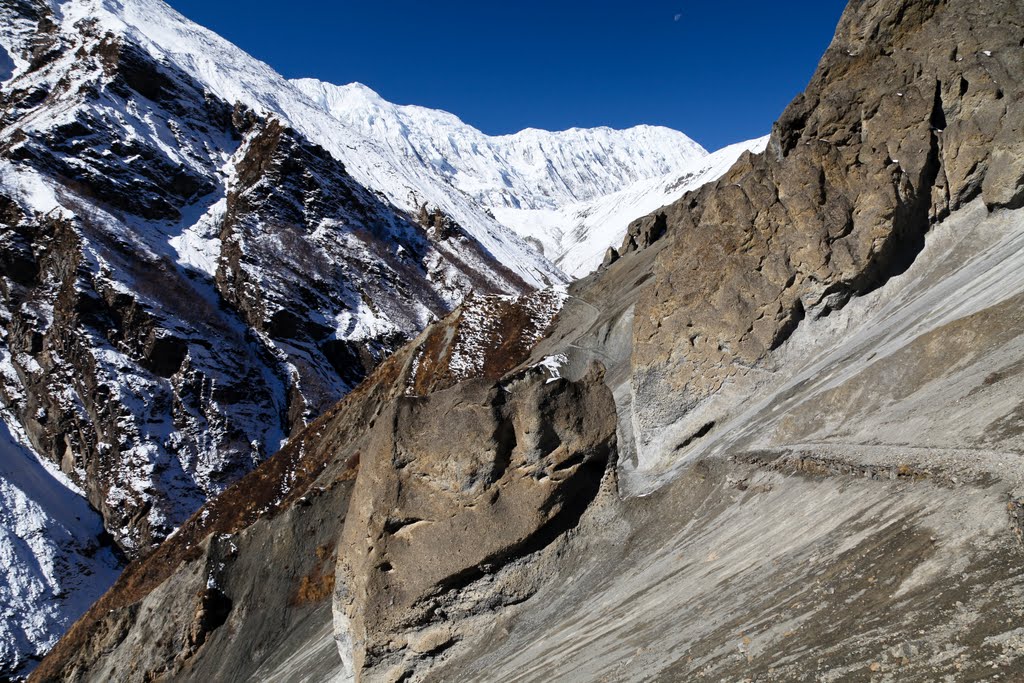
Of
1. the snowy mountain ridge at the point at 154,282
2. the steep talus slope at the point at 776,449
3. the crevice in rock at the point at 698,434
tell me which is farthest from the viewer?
the snowy mountain ridge at the point at 154,282

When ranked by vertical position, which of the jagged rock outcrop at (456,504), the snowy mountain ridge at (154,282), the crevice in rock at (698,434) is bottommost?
the crevice in rock at (698,434)

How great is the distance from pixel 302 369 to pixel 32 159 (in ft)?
125

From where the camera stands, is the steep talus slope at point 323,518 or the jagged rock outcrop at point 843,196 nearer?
the jagged rock outcrop at point 843,196

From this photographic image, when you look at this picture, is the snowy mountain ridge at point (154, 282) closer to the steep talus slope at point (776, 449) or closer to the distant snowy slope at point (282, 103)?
the distant snowy slope at point (282, 103)

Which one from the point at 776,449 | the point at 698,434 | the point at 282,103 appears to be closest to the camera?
the point at 776,449

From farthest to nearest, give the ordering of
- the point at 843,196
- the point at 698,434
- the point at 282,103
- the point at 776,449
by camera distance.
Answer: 1. the point at 282,103
2. the point at 698,434
3. the point at 843,196
4. the point at 776,449

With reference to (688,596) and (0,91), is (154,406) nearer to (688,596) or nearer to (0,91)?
(0,91)

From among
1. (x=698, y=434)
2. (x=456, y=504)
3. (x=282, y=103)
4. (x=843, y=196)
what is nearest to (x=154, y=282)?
(x=282, y=103)

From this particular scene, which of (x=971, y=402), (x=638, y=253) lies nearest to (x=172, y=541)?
(x=638, y=253)

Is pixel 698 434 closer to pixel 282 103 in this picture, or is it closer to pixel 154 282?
pixel 154 282

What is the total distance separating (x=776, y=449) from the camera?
10156mm

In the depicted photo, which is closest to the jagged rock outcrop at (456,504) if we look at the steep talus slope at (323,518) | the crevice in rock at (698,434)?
the steep talus slope at (323,518)

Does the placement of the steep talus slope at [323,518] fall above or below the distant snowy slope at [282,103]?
below

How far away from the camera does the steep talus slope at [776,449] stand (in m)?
6.89
